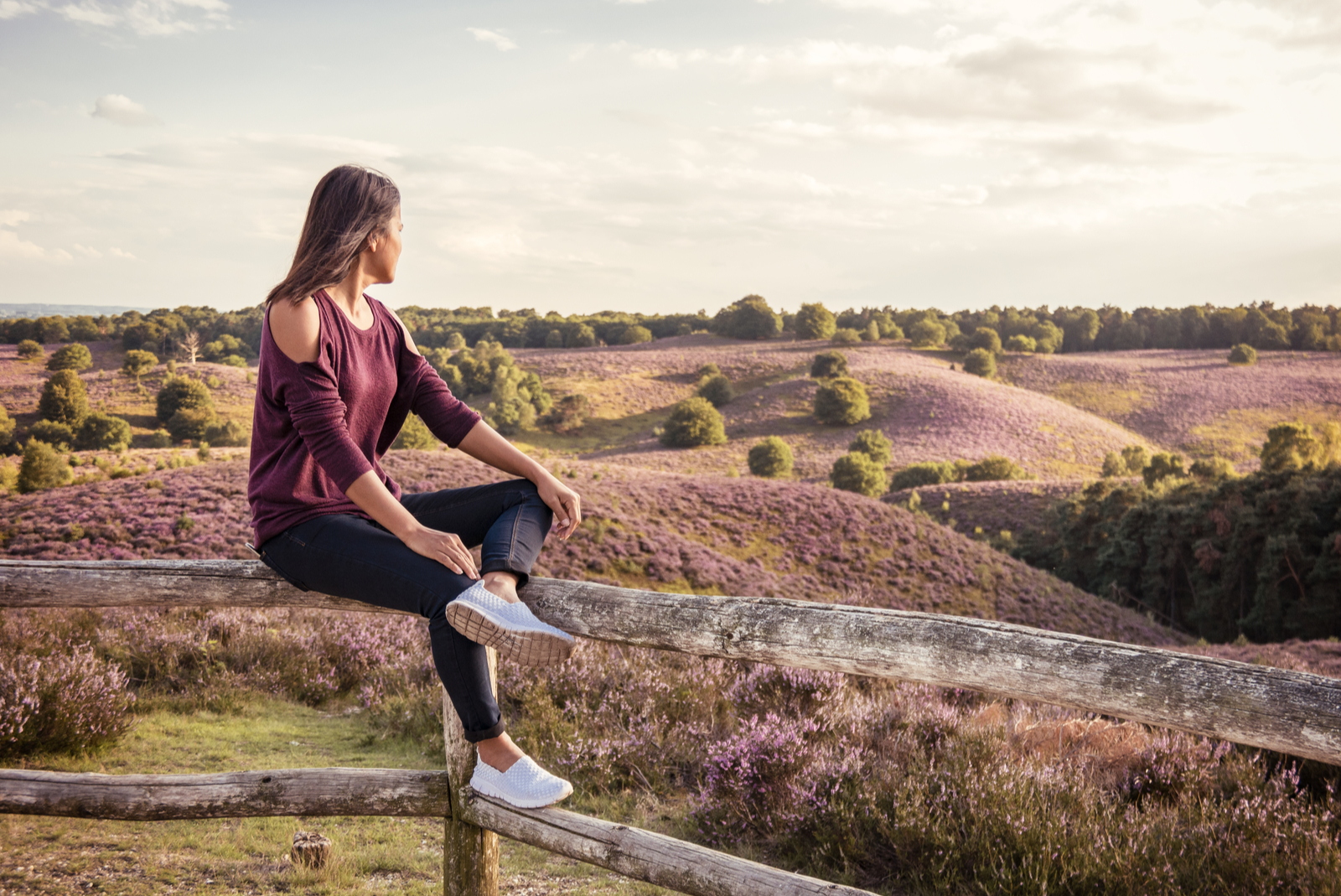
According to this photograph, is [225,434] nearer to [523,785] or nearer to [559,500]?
[559,500]

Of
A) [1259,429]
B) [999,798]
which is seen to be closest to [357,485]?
[999,798]

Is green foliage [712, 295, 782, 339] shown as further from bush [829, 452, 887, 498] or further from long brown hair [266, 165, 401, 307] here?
long brown hair [266, 165, 401, 307]

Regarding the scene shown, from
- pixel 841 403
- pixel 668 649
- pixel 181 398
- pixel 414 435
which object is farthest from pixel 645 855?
pixel 841 403

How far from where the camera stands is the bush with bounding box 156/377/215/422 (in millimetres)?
38844

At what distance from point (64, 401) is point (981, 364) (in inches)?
2378

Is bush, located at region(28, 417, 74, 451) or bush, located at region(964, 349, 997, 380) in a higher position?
bush, located at region(964, 349, 997, 380)

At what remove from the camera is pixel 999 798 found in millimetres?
3420

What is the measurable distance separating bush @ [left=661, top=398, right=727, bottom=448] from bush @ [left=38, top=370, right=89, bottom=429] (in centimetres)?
2894

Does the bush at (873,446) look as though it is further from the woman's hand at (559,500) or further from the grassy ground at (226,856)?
the woman's hand at (559,500)

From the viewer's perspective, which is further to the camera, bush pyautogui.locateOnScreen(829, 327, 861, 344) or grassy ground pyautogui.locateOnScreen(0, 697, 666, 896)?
bush pyautogui.locateOnScreen(829, 327, 861, 344)

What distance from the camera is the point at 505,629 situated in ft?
7.25

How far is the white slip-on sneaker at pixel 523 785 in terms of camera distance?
8.00 feet

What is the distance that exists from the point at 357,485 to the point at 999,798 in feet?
9.58

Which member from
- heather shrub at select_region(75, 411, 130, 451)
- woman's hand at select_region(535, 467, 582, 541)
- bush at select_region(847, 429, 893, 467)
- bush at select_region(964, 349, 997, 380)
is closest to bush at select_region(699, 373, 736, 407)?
bush at select_region(847, 429, 893, 467)
